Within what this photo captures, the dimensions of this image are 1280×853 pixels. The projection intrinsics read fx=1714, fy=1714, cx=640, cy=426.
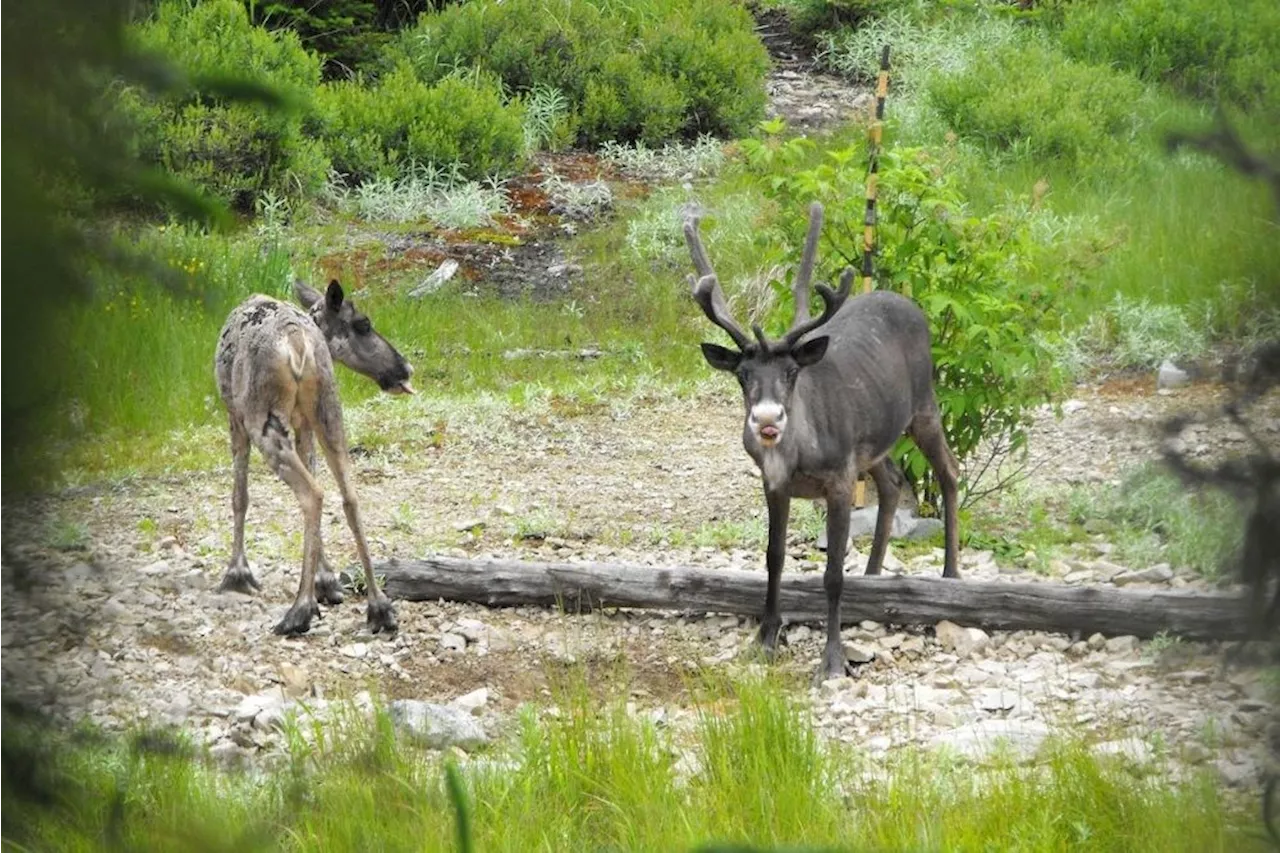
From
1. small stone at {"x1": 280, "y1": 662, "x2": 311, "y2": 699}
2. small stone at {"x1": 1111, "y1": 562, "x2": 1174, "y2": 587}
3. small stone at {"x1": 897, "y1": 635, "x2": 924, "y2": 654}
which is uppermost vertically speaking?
small stone at {"x1": 1111, "y1": 562, "x2": 1174, "y2": 587}

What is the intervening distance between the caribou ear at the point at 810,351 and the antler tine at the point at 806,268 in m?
0.59

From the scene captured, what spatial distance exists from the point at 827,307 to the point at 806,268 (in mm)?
537

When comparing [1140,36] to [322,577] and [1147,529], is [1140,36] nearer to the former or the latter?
[1147,529]

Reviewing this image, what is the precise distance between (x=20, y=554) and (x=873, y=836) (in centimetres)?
368

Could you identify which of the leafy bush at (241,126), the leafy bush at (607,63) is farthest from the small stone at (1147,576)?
the leafy bush at (607,63)

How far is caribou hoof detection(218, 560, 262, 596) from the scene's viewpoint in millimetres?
8602

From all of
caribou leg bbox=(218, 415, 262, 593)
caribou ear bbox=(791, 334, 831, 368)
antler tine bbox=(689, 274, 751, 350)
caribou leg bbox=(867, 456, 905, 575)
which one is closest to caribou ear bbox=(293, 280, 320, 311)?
caribou leg bbox=(218, 415, 262, 593)

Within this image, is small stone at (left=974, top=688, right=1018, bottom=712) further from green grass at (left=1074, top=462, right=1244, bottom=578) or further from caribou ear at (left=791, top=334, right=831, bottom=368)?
caribou ear at (left=791, top=334, right=831, bottom=368)

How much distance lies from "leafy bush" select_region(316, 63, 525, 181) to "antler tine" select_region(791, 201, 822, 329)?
9.47 metres

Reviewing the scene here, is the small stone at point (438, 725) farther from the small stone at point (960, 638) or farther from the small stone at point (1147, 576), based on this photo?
the small stone at point (1147, 576)

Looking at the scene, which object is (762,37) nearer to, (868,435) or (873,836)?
(868,435)

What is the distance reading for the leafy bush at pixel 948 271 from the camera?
29.6ft

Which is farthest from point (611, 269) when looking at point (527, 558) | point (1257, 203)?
point (1257, 203)

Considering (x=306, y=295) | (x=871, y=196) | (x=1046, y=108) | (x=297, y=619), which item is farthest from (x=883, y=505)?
(x=1046, y=108)
